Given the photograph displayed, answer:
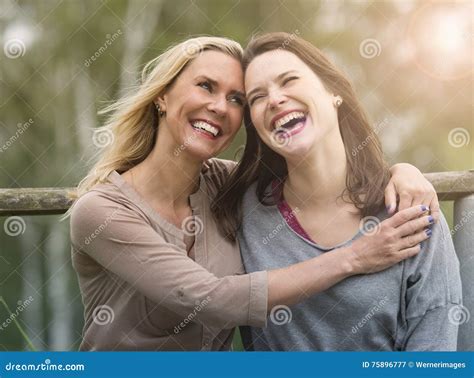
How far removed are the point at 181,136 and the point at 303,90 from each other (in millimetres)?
347

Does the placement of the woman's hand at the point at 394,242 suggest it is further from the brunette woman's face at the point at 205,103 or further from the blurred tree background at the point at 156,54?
the brunette woman's face at the point at 205,103

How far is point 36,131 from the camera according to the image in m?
2.23

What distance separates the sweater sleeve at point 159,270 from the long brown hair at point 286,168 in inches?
9.0

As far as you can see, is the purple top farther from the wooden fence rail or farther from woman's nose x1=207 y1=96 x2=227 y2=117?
the wooden fence rail

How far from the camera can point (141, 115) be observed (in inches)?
75.4

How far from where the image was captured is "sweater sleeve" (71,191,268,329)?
167cm

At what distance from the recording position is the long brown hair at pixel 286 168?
1806 mm

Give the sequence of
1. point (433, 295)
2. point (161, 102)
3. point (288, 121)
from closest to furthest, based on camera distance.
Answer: point (433, 295), point (288, 121), point (161, 102)

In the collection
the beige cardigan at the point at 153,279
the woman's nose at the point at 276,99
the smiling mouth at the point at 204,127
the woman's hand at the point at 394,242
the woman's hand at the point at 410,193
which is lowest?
the beige cardigan at the point at 153,279

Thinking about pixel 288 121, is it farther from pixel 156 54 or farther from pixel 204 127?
pixel 156 54

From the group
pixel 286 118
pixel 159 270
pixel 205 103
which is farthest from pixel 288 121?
pixel 159 270

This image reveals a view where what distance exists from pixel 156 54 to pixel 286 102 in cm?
58

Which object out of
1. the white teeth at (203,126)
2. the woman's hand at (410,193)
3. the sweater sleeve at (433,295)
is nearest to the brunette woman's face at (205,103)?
the white teeth at (203,126)

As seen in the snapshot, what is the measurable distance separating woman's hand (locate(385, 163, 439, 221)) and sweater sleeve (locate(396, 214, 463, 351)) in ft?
0.21
